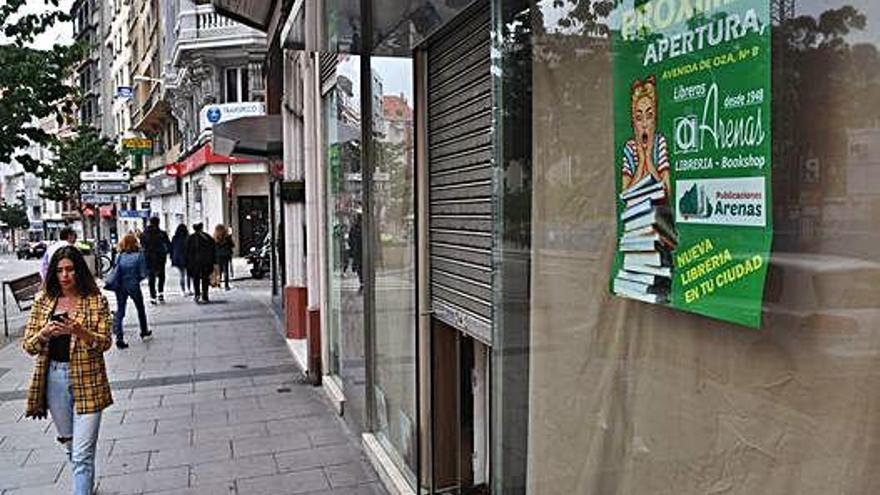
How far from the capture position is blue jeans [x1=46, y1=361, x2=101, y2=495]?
480 cm

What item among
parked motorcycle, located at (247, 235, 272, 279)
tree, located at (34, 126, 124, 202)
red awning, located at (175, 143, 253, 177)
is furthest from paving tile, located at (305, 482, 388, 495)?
tree, located at (34, 126, 124, 202)

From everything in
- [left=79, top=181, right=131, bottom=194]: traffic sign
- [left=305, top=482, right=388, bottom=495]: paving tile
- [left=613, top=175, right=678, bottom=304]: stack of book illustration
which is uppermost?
[left=79, top=181, right=131, bottom=194]: traffic sign

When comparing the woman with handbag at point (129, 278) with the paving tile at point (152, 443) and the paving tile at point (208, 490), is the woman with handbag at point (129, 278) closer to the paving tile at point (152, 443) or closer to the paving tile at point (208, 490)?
the paving tile at point (152, 443)

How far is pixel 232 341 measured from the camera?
39.0 ft

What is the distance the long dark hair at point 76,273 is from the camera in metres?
4.86

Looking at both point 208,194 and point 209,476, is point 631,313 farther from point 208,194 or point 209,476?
point 208,194

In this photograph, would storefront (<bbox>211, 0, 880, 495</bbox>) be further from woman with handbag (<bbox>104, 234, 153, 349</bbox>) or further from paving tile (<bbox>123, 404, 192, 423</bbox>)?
woman with handbag (<bbox>104, 234, 153, 349</bbox>)

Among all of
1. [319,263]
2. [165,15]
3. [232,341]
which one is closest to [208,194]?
[165,15]

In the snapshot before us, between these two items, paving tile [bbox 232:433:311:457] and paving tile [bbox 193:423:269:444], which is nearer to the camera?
paving tile [bbox 232:433:311:457]

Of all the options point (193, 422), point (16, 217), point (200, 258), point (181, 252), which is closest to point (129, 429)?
point (193, 422)

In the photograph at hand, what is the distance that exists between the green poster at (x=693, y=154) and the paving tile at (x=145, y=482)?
13.7ft

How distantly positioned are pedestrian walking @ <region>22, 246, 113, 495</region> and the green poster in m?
3.62

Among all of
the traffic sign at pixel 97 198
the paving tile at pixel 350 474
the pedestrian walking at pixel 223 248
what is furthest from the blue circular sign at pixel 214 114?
the paving tile at pixel 350 474

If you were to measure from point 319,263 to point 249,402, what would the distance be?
67.2 inches
